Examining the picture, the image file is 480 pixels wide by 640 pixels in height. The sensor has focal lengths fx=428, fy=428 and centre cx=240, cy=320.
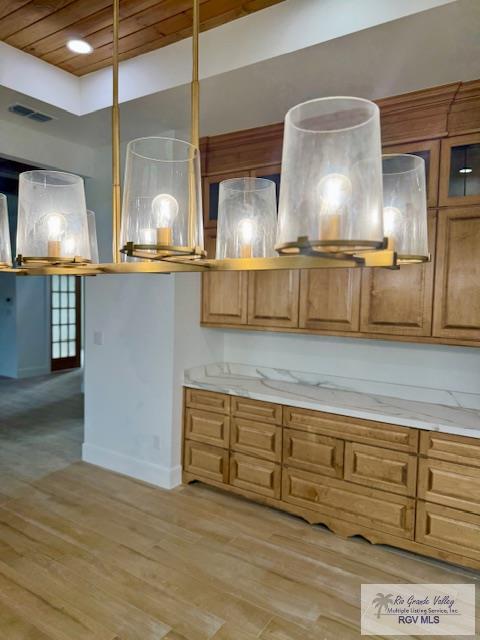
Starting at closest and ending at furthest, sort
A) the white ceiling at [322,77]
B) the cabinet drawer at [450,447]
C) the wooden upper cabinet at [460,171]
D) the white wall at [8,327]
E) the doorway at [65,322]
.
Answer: the white ceiling at [322,77] < the cabinet drawer at [450,447] < the wooden upper cabinet at [460,171] < the white wall at [8,327] < the doorway at [65,322]

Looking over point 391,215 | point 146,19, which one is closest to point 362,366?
point 391,215

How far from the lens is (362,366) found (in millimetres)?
3225

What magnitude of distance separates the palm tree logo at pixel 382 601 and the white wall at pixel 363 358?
1.34m

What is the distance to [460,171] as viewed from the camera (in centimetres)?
253

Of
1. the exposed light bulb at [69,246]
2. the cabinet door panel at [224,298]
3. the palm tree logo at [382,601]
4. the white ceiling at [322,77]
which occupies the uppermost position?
the white ceiling at [322,77]

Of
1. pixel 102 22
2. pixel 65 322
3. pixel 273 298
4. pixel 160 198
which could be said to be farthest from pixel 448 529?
pixel 65 322

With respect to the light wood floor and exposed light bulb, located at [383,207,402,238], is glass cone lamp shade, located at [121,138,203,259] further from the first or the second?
the light wood floor

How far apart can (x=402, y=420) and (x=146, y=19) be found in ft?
8.73

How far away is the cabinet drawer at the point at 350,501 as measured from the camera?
256 cm

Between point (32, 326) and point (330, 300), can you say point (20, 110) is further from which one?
point (32, 326)

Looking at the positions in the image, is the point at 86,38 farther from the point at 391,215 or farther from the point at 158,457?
the point at 158,457

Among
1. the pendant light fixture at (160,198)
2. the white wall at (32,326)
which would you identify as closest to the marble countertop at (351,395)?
the pendant light fixture at (160,198)

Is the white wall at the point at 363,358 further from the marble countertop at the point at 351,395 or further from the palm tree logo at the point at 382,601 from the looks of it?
the palm tree logo at the point at 382,601

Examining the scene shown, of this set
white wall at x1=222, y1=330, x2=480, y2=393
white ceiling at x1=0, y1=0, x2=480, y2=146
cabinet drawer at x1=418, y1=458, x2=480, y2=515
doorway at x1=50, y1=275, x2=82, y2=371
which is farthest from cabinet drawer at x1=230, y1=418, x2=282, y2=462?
doorway at x1=50, y1=275, x2=82, y2=371
